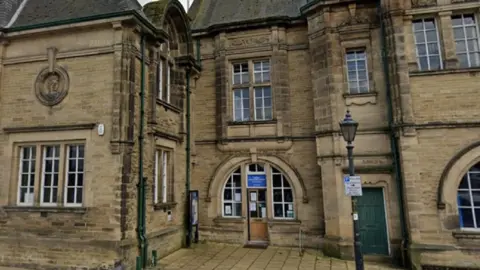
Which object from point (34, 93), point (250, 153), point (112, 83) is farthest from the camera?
point (250, 153)

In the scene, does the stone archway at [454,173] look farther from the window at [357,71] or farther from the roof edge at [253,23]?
the roof edge at [253,23]

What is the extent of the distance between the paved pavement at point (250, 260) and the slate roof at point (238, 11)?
332 inches

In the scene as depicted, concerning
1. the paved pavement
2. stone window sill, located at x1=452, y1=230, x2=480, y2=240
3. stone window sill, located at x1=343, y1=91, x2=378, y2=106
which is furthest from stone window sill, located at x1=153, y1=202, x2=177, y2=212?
stone window sill, located at x1=452, y1=230, x2=480, y2=240

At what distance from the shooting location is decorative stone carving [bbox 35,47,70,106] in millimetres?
9758

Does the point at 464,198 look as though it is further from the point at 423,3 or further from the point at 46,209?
the point at 46,209

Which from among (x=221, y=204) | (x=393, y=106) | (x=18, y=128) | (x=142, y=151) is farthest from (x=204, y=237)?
(x=393, y=106)

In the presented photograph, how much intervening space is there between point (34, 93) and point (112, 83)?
2.62 metres

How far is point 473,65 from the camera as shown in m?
10.2

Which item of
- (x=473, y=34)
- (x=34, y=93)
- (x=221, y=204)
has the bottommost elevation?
(x=221, y=204)

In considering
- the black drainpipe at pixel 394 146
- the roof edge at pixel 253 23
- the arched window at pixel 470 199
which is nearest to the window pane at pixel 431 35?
the black drainpipe at pixel 394 146

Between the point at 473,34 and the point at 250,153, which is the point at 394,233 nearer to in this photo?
the point at 250,153

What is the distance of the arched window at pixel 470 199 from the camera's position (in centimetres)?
947

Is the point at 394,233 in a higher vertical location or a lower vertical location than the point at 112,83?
lower

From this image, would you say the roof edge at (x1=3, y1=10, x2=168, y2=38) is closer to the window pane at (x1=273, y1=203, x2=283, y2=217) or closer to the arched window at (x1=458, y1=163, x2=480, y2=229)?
the window pane at (x1=273, y1=203, x2=283, y2=217)
